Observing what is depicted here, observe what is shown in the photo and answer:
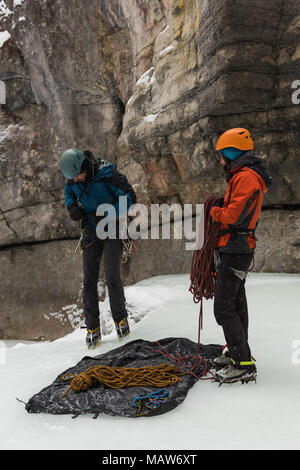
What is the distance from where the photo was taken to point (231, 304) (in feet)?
7.27

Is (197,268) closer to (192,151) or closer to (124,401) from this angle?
(124,401)

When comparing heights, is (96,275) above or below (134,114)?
below

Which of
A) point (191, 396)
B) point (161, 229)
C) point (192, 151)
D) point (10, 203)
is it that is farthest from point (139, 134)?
point (191, 396)

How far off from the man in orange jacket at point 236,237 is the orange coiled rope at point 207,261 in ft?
0.18

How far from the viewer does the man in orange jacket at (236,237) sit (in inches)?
83.7

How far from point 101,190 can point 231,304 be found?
172 cm

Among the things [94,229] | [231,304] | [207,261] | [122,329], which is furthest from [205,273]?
[94,229]

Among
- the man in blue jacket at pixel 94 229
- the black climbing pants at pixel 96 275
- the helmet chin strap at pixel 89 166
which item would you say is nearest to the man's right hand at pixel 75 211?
the man in blue jacket at pixel 94 229

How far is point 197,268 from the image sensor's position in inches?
95.9

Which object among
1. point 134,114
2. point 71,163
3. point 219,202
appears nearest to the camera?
point 219,202

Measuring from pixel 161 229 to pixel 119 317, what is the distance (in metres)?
3.96

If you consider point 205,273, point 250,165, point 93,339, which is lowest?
point 93,339

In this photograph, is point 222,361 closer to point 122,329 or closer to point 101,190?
point 122,329

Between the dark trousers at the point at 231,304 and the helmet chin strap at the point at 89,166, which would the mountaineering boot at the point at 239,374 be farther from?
the helmet chin strap at the point at 89,166
